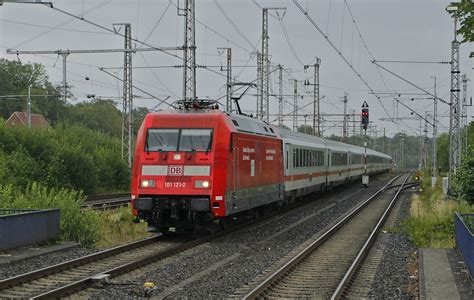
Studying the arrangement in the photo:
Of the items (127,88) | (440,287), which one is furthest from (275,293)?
(127,88)

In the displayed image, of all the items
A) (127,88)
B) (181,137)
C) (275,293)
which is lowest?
A: (275,293)

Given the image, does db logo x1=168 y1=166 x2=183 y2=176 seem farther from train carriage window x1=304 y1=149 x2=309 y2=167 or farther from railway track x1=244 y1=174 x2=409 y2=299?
train carriage window x1=304 y1=149 x2=309 y2=167

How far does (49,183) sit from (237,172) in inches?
695

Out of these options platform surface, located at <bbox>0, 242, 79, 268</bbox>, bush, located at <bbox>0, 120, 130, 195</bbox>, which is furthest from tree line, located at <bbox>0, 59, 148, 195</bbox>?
platform surface, located at <bbox>0, 242, 79, 268</bbox>

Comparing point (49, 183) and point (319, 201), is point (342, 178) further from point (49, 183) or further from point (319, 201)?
point (49, 183)

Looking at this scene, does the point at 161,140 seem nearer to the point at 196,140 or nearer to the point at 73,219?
the point at 196,140

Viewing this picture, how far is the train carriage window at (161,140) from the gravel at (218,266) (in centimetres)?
260

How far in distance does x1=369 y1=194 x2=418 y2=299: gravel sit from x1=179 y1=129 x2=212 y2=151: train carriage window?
4.95 metres

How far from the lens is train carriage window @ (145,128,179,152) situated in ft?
54.1

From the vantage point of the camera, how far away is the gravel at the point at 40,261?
11543mm

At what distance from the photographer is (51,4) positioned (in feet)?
57.3

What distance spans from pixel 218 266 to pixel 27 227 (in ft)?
13.5

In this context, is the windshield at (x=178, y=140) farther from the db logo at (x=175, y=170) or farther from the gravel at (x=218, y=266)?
the gravel at (x=218, y=266)

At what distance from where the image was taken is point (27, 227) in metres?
13.9
